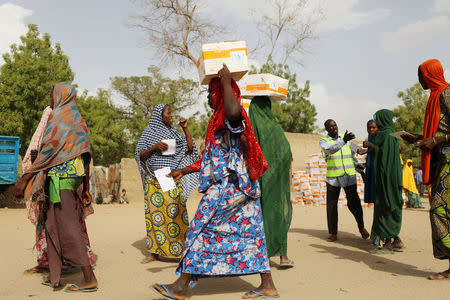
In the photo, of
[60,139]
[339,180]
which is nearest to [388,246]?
[339,180]

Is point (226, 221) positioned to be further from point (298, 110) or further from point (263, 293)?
point (298, 110)

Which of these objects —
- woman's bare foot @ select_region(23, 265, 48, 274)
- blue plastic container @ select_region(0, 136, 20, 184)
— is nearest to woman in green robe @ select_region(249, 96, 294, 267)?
woman's bare foot @ select_region(23, 265, 48, 274)

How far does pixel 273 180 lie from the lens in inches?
189

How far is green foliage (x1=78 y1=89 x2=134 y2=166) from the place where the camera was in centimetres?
2887

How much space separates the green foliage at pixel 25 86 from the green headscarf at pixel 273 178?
64.0 feet

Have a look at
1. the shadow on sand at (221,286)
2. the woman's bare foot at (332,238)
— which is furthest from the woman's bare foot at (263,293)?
the woman's bare foot at (332,238)

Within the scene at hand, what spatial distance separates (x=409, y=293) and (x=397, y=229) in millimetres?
2166

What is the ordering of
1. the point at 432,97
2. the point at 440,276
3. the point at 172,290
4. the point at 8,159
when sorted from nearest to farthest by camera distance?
1. the point at 172,290
2. the point at 440,276
3. the point at 432,97
4. the point at 8,159

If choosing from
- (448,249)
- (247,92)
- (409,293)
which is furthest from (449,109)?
(247,92)

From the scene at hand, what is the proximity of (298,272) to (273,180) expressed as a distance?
3.46 ft

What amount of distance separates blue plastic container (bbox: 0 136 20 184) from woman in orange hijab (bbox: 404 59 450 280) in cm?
1266

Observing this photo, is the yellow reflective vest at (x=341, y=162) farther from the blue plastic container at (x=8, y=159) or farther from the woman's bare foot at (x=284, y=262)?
the blue plastic container at (x=8, y=159)

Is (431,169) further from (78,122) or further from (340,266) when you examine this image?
(78,122)

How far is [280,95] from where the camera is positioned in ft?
16.3
